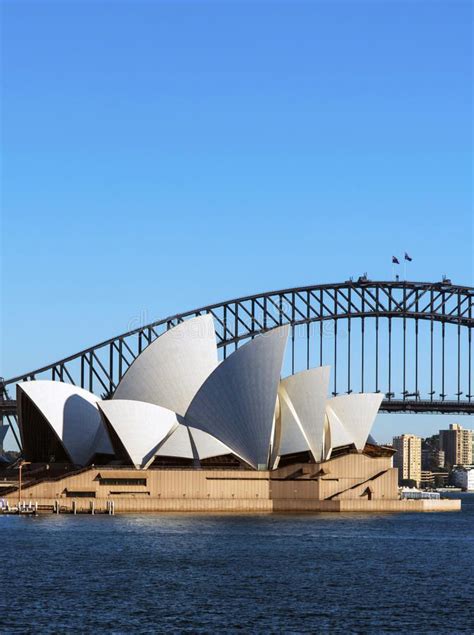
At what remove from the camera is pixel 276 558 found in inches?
2074

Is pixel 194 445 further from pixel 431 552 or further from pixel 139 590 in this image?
pixel 139 590

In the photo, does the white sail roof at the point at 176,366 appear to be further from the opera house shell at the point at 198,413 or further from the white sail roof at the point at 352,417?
the white sail roof at the point at 352,417

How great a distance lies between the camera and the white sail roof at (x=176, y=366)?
8494 cm

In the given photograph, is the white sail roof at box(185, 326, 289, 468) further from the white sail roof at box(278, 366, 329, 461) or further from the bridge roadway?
the bridge roadway

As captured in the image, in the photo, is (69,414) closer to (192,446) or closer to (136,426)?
(136,426)

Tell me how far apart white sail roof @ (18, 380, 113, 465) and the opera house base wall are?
6.27m

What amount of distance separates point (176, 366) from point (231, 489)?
9.05 m

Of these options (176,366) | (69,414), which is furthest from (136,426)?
(69,414)

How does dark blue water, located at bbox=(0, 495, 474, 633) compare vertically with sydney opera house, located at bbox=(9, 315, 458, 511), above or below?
below

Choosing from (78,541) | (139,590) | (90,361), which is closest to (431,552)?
(78,541)

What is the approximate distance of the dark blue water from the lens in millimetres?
37094

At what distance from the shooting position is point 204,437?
81.4 m

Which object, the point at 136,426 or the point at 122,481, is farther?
the point at 136,426

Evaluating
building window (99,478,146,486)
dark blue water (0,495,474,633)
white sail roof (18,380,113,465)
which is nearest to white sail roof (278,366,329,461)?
building window (99,478,146,486)
